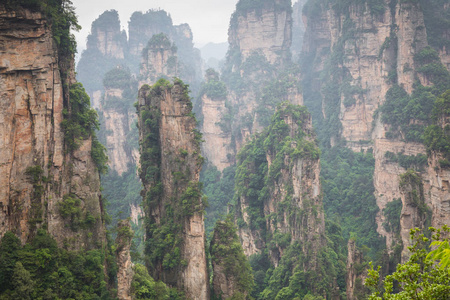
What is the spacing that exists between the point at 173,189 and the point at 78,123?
903 centimetres

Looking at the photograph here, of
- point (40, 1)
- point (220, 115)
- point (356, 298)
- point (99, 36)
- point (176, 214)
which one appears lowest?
point (356, 298)

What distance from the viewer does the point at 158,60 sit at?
70750mm

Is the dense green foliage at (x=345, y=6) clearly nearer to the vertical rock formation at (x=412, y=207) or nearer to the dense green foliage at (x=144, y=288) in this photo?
the vertical rock formation at (x=412, y=207)

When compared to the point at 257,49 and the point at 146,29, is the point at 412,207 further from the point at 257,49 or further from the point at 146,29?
the point at 146,29

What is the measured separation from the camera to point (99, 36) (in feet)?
312

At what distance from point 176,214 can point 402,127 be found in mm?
27016

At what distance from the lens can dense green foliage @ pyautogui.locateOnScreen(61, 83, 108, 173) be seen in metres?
24.1

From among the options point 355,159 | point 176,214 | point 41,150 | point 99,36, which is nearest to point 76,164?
point 41,150

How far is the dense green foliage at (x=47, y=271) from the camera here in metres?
19.5

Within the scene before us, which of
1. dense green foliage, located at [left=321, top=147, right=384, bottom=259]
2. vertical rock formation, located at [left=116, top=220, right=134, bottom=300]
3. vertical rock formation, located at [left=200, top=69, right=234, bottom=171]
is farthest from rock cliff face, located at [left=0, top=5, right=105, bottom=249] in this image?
vertical rock formation, located at [left=200, top=69, right=234, bottom=171]

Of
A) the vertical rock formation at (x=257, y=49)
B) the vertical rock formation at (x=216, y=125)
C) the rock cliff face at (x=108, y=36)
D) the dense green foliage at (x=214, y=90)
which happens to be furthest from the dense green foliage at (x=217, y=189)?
the rock cliff face at (x=108, y=36)

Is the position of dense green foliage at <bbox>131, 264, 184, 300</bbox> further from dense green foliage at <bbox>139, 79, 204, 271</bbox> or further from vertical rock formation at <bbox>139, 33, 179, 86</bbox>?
vertical rock formation at <bbox>139, 33, 179, 86</bbox>

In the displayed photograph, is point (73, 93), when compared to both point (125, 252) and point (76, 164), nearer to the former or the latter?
point (76, 164)

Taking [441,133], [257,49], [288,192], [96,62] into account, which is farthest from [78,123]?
[96,62]
